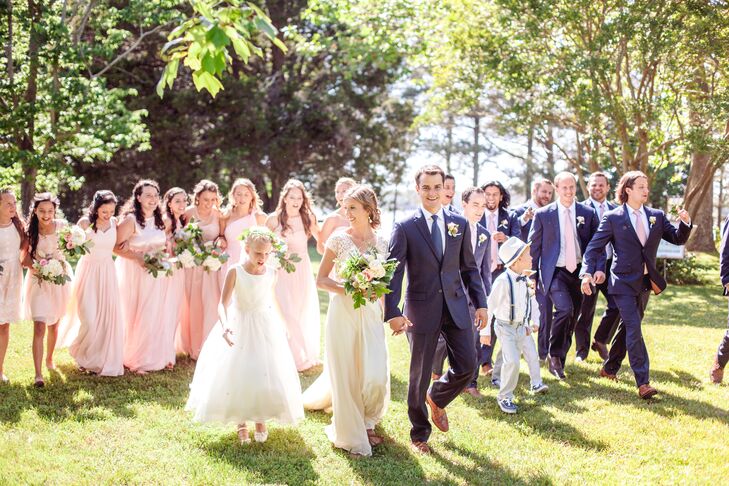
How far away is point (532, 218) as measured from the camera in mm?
10023

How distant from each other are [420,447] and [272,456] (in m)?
1.24

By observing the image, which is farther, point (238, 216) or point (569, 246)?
point (238, 216)

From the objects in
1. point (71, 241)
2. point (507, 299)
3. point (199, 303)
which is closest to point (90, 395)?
point (71, 241)

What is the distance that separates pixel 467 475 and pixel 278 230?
184 inches

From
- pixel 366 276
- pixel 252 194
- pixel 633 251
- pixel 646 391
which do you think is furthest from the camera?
pixel 252 194

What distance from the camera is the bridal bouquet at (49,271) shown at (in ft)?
26.5

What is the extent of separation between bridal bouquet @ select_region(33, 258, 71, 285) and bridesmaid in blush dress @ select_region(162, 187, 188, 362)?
1.46 m

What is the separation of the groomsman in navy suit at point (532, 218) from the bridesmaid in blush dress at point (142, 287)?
15.6 ft

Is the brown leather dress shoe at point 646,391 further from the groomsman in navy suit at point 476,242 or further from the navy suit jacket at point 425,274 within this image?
the navy suit jacket at point 425,274

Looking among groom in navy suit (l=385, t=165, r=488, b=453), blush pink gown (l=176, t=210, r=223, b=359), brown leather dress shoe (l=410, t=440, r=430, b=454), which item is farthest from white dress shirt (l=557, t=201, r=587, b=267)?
blush pink gown (l=176, t=210, r=223, b=359)

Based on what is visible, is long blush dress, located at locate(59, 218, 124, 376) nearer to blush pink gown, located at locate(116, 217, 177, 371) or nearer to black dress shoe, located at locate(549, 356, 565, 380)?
blush pink gown, located at locate(116, 217, 177, 371)

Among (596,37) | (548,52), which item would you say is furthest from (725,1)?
(548,52)

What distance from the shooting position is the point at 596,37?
50.4 feet

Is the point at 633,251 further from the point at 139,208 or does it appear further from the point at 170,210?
the point at 139,208
